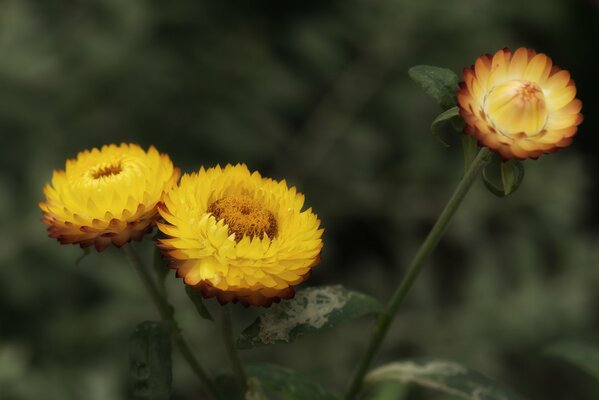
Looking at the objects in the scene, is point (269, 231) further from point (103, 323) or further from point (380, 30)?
point (380, 30)

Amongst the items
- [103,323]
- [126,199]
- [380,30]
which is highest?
[380,30]

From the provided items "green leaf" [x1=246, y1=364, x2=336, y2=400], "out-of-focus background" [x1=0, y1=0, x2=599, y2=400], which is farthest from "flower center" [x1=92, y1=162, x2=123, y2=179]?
"out-of-focus background" [x1=0, y1=0, x2=599, y2=400]

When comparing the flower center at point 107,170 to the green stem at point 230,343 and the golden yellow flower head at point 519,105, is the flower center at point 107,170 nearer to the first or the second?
the green stem at point 230,343

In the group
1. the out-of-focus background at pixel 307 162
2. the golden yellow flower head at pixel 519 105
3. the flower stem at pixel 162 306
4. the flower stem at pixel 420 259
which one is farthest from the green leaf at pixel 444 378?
the out-of-focus background at pixel 307 162

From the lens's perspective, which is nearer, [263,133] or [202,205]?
[202,205]

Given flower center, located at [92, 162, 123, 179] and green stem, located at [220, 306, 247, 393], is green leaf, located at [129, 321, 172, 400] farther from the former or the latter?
flower center, located at [92, 162, 123, 179]

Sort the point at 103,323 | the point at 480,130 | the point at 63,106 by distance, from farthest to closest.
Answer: the point at 63,106 < the point at 103,323 < the point at 480,130

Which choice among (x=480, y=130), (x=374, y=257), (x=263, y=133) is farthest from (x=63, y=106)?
(x=480, y=130)

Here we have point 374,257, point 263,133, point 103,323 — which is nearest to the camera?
point 103,323
